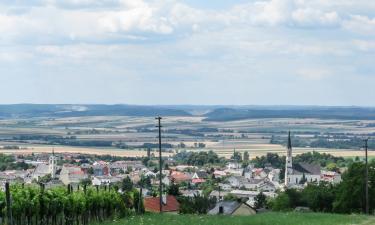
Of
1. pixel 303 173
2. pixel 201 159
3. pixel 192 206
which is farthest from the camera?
pixel 201 159

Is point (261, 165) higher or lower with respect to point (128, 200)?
lower

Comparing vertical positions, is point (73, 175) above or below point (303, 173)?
above

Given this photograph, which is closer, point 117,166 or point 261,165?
point 117,166

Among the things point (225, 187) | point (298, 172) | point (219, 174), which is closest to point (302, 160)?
point (298, 172)

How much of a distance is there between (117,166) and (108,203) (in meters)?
136

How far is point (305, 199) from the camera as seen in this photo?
2603 inches

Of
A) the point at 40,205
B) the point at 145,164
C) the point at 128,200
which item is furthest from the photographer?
the point at 145,164

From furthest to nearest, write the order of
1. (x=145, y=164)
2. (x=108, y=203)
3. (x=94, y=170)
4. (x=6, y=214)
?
(x=145, y=164)
(x=94, y=170)
(x=108, y=203)
(x=6, y=214)

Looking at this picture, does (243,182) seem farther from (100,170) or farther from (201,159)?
(201,159)

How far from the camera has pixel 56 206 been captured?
2750cm

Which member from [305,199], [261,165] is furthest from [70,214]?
[261,165]

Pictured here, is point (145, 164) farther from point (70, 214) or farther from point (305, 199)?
point (70, 214)

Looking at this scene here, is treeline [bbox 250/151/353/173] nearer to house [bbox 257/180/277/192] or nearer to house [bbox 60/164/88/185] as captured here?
house [bbox 257/180/277/192]

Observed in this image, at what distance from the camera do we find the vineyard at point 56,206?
24.7 m
